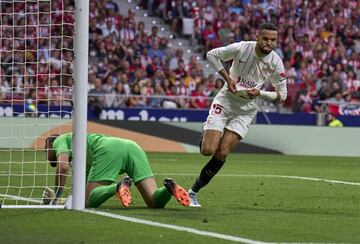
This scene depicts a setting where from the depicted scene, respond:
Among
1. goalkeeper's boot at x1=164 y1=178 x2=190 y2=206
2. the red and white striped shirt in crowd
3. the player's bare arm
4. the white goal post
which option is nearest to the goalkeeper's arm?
the white goal post

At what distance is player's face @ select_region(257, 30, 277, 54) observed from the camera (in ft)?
38.4

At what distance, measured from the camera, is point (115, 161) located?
427 inches

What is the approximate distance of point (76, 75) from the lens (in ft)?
34.5

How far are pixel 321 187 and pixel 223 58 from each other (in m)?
3.95

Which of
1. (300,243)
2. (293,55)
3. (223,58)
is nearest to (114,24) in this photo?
(293,55)

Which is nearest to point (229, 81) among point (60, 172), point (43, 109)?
point (60, 172)

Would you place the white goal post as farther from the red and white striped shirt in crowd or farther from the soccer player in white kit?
the red and white striped shirt in crowd

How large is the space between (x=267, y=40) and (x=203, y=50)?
20689 mm

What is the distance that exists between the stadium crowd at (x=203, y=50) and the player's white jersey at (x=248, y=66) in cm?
1218

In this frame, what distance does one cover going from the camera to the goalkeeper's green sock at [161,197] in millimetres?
10805

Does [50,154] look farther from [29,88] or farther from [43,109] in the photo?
[43,109]

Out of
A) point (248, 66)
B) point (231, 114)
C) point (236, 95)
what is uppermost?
point (248, 66)

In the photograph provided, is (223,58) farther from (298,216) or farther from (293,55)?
(293,55)

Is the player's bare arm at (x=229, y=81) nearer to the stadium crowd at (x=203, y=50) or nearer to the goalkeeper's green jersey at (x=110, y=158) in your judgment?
the goalkeeper's green jersey at (x=110, y=158)
